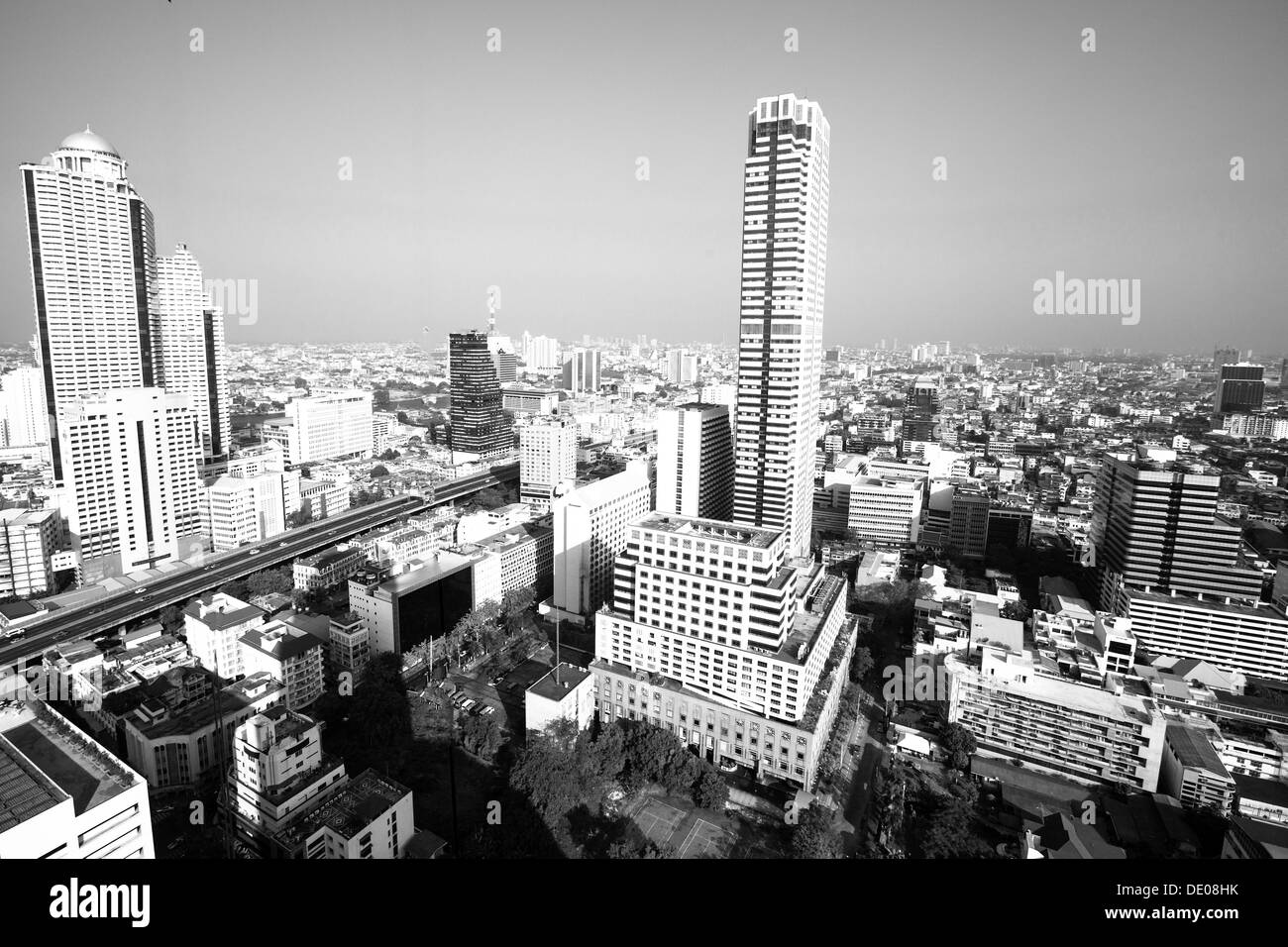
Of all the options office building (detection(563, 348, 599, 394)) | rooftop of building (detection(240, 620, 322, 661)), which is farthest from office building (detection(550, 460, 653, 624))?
office building (detection(563, 348, 599, 394))

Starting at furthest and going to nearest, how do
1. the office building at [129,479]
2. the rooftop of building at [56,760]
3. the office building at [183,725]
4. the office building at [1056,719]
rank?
1. the office building at [129,479]
2. the office building at [1056,719]
3. the office building at [183,725]
4. the rooftop of building at [56,760]

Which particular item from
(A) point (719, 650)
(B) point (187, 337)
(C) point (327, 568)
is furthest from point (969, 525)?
(B) point (187, 337)

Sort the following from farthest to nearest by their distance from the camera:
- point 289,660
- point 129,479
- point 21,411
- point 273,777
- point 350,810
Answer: point 21,411 < point 129,479 < point 289,660 < point 273,777 < point 350,810

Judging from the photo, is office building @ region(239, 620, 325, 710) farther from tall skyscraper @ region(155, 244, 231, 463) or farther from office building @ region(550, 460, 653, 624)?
tall skyscraper @ region(155, 244, 231, 463)

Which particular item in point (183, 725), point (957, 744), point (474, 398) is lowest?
point (957, 744)

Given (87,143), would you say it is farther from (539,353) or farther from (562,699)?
(539,353)

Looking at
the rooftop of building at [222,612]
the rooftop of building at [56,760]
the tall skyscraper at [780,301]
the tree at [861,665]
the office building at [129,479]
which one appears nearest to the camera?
the rooftop of building at [56,760]

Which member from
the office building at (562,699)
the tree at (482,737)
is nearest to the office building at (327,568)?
the tree at (482,737)

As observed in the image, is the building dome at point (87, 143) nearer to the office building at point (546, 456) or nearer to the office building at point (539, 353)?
the office building at point (546, 456)
